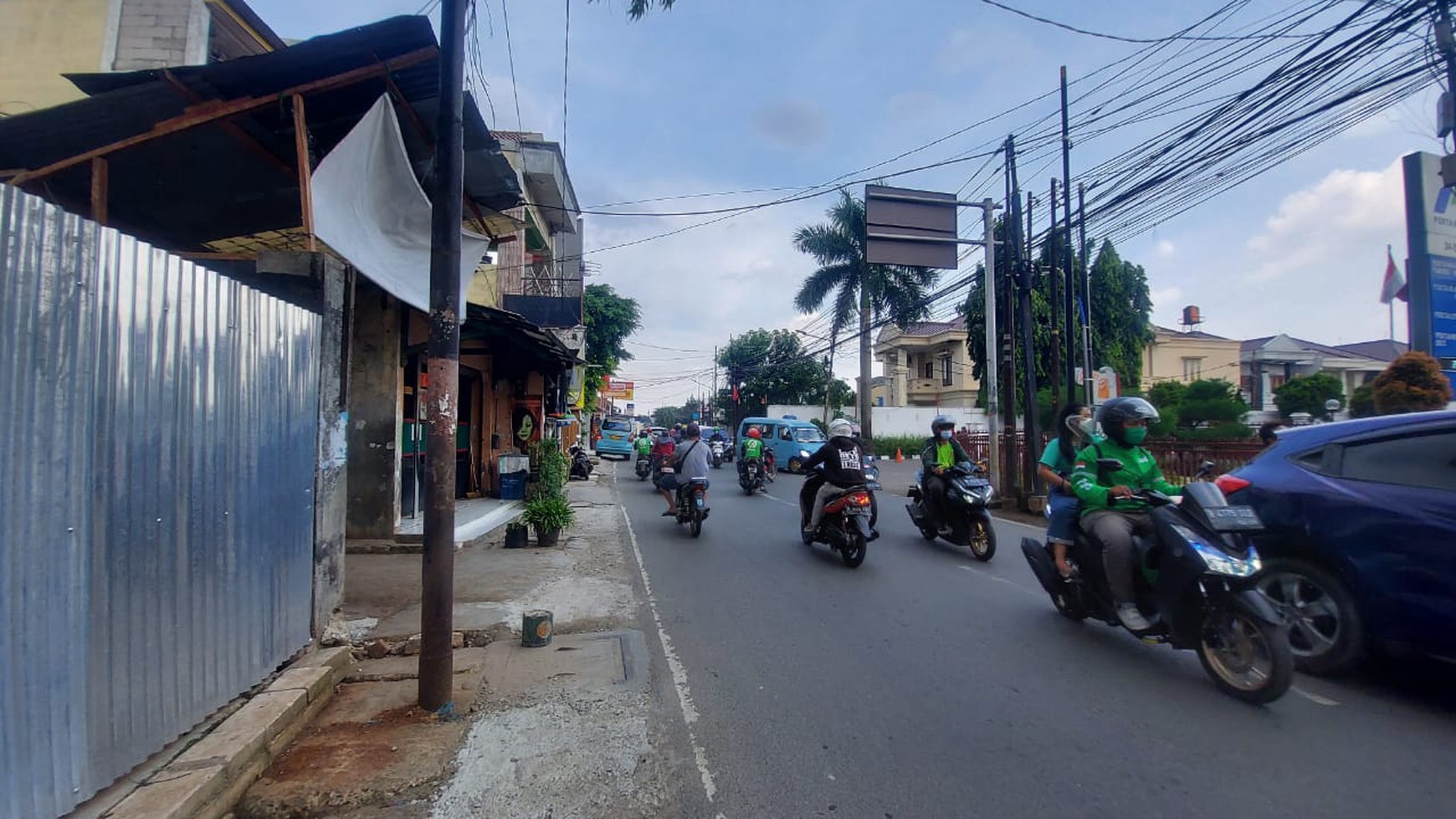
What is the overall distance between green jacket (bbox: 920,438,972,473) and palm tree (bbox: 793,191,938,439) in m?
21.3

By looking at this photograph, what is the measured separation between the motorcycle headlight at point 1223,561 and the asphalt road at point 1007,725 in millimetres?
725

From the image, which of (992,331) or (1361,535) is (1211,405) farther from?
(1361,535)

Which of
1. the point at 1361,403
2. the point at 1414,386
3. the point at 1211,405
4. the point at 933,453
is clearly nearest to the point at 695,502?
the point at 933,453

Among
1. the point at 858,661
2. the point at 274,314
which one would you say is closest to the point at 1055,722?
the point at 858,661

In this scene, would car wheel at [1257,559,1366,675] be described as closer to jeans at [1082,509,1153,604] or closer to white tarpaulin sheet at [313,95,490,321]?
jeans at [1082,509,1153,604]

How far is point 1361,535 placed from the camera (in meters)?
4.32

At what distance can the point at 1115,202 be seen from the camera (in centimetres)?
1241

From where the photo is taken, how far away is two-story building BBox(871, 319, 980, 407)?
4522 cm

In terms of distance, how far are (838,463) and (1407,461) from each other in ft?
15.9

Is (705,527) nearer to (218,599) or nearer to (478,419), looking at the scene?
(478,419)

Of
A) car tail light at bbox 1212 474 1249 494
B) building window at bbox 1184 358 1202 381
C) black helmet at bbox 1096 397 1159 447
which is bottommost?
car tail light at bbox 1212 474 1249 494

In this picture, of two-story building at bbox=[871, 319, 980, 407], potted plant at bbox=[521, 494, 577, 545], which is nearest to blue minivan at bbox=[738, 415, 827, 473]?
potted plant at bbox=[521, 494, 577, 545]

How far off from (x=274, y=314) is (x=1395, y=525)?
644 cm

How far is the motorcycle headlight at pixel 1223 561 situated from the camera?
4117 millimetres
